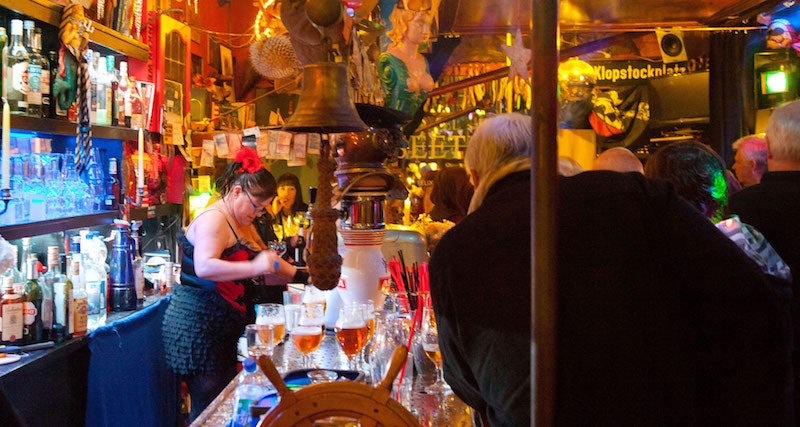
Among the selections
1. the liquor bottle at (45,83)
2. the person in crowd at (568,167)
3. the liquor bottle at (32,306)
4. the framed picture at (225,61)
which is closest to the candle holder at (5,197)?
the liquor bottle at (32,306)

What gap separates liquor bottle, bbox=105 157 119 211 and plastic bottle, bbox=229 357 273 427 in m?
2.71

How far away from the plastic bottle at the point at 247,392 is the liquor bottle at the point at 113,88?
2.92m

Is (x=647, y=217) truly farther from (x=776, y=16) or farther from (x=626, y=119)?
(x=626, y=119)

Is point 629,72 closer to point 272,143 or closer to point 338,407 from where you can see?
point 272,143

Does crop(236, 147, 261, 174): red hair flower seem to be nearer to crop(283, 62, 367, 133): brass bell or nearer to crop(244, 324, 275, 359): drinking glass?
crop(244, 324, 275, 359): drinking glass

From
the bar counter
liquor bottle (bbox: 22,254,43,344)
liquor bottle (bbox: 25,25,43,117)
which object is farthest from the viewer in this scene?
liquor bottle (bbox: 25,25,43,117)

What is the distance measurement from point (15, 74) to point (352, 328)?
2.30m

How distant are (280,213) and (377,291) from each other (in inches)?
160

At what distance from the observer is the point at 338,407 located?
0.98m

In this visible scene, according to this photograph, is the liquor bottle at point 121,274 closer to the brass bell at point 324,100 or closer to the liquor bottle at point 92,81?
the liquor bottle at point 92,81

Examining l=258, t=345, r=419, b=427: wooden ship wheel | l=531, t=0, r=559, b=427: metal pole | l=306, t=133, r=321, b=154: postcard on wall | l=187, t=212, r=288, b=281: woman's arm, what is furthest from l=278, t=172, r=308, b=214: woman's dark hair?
l=531, t=0, r=559, b=427: metal pole

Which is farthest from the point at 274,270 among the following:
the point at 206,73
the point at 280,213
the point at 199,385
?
the point at 206,73

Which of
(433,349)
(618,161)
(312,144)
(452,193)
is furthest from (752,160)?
(312,144)

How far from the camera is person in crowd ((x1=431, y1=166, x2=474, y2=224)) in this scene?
4.87m
